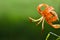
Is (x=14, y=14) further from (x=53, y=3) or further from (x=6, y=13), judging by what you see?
(x=53, y=3)

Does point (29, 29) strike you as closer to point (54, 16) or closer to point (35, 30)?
point (35, 30)

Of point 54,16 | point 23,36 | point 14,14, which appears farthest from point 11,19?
point 54,16

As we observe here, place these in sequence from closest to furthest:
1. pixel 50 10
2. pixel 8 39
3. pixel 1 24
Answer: pixel 50 10
pixel 8 39
pixel 1 24

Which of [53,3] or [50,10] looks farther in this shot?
[53,3]

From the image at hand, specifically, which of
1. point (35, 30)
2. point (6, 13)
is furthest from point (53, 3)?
point (6, 13)

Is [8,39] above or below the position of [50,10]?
below

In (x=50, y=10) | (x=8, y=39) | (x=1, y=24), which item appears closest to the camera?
(x=50, y=10)
